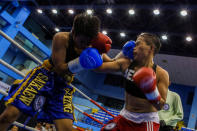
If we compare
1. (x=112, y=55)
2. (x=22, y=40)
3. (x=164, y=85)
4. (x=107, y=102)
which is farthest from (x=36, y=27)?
(x=164, y=85)

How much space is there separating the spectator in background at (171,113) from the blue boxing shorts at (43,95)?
134 centimetres

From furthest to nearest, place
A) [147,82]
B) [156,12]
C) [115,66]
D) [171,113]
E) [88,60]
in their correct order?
[156,12]
[171,113]
[115,66]
[88,60]
[147,82]

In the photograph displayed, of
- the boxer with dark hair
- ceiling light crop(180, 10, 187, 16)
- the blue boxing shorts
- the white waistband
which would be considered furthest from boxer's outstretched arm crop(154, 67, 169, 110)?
ceiling light crop(180, 10, 187, 16)

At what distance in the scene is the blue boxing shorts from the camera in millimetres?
1291

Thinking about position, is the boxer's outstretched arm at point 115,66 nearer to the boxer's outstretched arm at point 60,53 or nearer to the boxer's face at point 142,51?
the boxer's face at point 142,51

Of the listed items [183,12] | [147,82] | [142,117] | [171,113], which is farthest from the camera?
[183,12]

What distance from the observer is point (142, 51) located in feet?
4.93

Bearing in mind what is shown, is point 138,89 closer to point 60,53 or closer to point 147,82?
point 147,82

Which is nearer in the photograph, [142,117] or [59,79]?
[142,117]

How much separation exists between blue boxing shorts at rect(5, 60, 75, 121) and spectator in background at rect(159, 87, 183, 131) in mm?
1336

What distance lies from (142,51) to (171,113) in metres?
1.34

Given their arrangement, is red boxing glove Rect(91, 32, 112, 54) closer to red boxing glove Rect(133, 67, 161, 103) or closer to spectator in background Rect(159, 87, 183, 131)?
red boxing glove Rect(133, 67, 161, 103)

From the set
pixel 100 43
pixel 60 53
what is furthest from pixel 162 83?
pixel 60 53

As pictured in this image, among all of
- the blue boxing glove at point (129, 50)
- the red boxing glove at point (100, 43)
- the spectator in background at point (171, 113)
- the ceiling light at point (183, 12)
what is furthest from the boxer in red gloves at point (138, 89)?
the ceiling light at point (183, 12)
